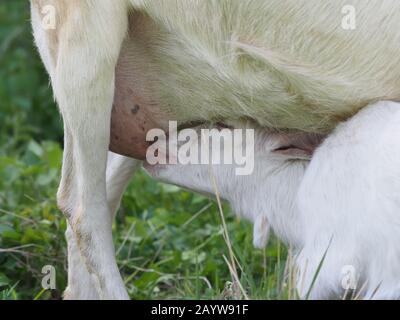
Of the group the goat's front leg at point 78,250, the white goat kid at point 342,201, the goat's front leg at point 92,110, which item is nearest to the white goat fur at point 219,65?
the goat's front leg at point 92,110

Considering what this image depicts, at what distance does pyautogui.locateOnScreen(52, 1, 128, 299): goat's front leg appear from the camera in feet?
15.1

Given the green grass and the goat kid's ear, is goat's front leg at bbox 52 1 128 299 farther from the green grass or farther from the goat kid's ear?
the goat kid's ear

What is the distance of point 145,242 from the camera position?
602 centimetres

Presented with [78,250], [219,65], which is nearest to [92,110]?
[219,65]

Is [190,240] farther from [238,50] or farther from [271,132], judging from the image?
[238,50]

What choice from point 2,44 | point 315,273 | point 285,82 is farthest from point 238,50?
point 2,44

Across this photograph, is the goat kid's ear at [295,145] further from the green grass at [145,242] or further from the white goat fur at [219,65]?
the green grass at [145,242]

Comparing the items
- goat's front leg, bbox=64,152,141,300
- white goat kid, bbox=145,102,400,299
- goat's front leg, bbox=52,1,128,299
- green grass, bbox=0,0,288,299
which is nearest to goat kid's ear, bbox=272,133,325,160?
white goat kid, bbox=145,102,400,299

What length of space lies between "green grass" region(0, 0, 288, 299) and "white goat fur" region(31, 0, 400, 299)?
0.64 m

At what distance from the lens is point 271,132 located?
16.1ft

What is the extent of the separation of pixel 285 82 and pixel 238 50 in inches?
9.5

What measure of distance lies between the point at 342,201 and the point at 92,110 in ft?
3.73

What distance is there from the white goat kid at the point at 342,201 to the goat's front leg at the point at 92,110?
2.32 ft
